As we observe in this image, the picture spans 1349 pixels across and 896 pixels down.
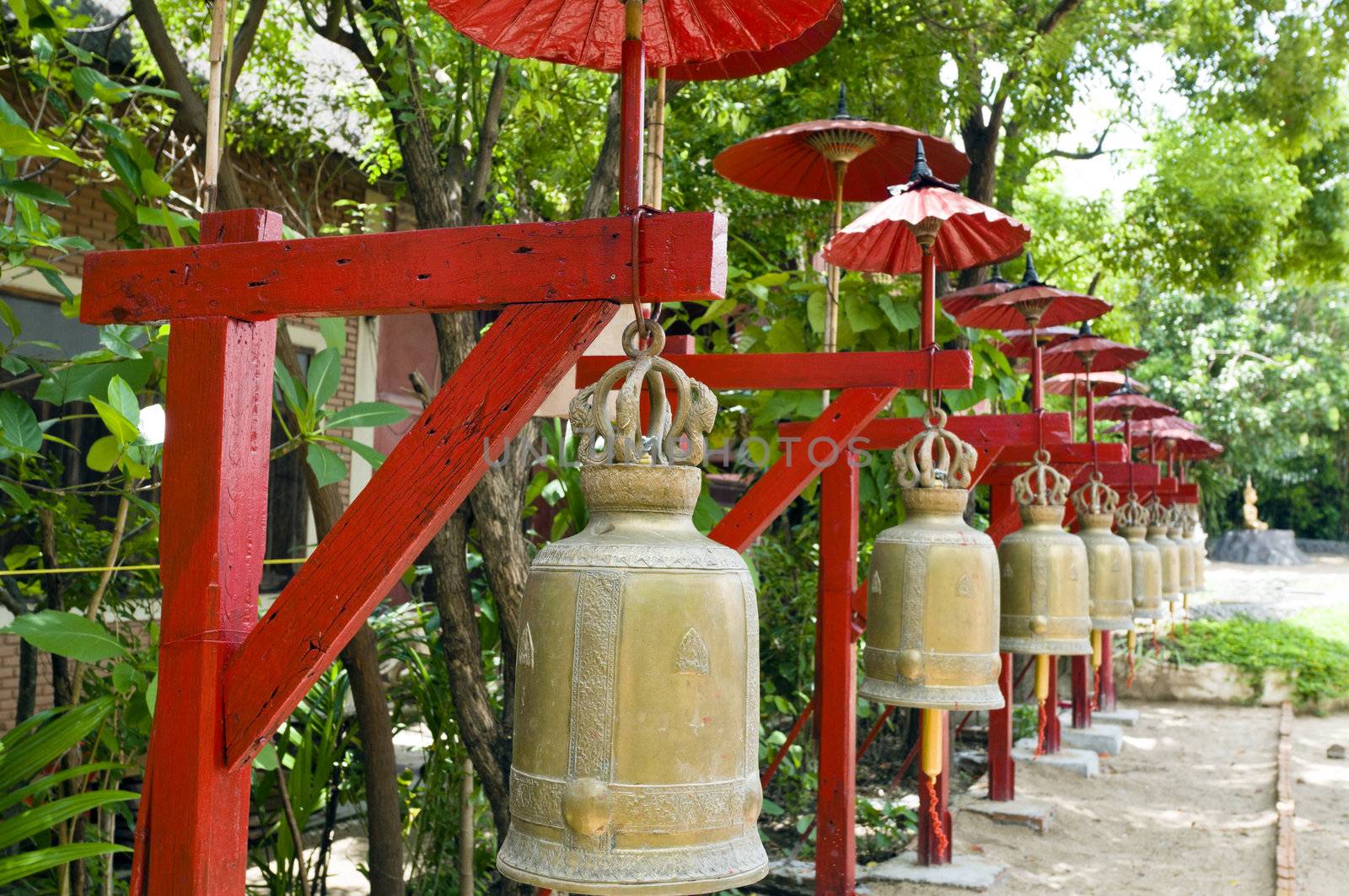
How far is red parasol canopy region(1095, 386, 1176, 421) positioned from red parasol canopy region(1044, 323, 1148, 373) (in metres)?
1.51

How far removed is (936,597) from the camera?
380 centimetres

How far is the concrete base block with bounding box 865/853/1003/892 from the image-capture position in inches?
269

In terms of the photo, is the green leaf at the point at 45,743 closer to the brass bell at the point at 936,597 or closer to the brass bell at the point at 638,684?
the brass bell at the point at 638,684

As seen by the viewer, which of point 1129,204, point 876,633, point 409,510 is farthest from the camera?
point 1129,204

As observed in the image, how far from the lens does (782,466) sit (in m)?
4.14

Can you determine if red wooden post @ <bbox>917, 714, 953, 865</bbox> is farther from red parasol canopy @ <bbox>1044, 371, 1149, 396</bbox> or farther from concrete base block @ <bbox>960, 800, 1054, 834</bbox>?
red parasol canopy @ <bbox>1044, 371, 1149, 396</bbox>

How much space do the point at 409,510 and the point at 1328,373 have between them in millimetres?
26679

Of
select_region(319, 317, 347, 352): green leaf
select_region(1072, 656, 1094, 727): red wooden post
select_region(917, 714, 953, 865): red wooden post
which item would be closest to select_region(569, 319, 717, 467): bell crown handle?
select_region(319, 317, 347, 352): green leaf

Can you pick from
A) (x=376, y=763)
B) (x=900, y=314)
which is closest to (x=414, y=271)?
(x=376, y=763)

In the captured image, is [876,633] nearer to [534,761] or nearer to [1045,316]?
[534,761]

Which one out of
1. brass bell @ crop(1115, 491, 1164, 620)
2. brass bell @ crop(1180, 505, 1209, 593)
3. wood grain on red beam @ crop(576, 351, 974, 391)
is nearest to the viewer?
wood grain on red beam @ crop(576, 351, 974, 391)

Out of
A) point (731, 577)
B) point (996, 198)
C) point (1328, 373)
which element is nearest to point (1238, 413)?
point (1328, 373)

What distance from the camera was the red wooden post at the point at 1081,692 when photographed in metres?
12.0

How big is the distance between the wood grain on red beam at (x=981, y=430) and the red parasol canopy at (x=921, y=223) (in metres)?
0.68
